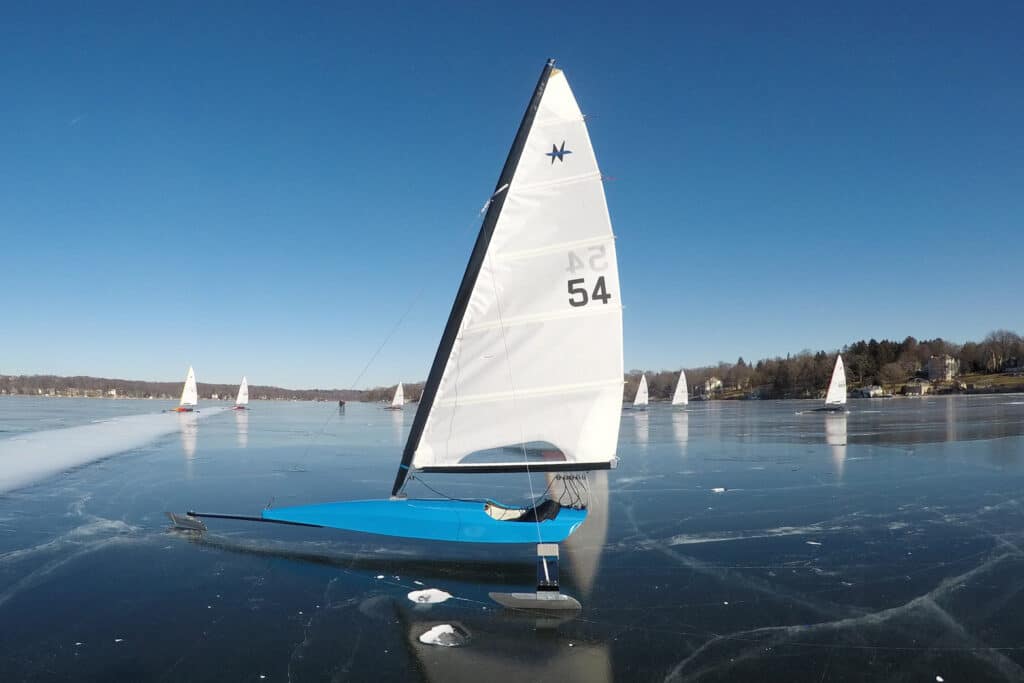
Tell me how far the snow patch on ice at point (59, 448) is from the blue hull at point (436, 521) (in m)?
8.05

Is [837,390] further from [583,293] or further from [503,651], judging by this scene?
[503,651]

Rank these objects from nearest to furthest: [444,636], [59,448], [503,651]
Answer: [503,651] → [444,636] → [59,448]

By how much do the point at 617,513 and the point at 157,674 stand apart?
717 centimetres

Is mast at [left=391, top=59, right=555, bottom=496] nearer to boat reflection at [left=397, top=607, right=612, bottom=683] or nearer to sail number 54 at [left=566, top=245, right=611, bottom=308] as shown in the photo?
sail number 54 at [left=566, top=245, right=611, bottom=308]

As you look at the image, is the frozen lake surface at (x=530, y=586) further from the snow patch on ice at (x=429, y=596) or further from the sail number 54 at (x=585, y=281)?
the sail number 54 at (x=585, y=281)

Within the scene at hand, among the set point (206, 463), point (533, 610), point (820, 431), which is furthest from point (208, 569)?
point (820, 431)

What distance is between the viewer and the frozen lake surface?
490 centimetres

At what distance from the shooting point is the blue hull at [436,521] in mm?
7539

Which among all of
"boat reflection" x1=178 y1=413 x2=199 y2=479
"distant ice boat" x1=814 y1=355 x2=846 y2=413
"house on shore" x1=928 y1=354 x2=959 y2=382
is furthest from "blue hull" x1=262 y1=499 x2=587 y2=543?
"house on shore" x1=928 y1=354 x2=959 y2=382

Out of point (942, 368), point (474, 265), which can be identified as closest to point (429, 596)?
point (474, 265)

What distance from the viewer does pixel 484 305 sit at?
Result: 758 centimetres

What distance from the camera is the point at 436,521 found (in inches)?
304

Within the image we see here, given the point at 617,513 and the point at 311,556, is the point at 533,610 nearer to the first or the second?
the point at 311,556

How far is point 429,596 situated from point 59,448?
1862 centimetres
